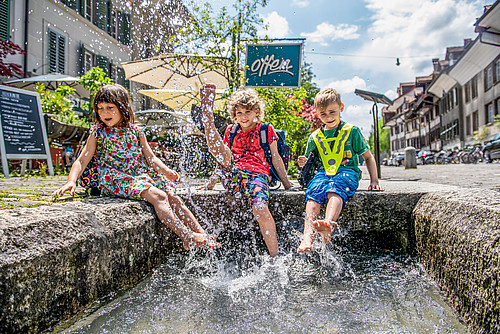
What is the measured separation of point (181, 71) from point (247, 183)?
16.7 ft

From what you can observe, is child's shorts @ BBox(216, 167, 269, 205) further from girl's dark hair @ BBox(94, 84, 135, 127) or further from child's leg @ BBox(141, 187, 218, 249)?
girl's dark hair @ BBox(94, 84, 135, 127)

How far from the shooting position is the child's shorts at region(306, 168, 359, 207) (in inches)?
101

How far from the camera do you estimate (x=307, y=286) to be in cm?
205

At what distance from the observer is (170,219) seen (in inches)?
93.3

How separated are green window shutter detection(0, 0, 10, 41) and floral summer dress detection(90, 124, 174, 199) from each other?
1044 centimetres

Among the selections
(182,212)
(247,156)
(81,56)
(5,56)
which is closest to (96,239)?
(182,212)

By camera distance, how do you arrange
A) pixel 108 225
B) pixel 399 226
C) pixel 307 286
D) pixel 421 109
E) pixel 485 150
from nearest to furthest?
pixel 108 225 → pixel 307 286 → pixel 399 226 → pixel 485 150 → pixel 421 109

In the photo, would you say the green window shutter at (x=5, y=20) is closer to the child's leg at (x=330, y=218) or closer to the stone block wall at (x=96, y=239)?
the stone block wall at (x=96, y=239)

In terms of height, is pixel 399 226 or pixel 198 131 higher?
pixel 198 131

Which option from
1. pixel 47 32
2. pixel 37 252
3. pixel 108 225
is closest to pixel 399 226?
pixel 108 225

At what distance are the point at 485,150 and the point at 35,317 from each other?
18.6 meters

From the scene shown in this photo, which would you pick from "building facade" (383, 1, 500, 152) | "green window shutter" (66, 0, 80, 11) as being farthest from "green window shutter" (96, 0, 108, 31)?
"building facade" (383, 1, 500, 152)

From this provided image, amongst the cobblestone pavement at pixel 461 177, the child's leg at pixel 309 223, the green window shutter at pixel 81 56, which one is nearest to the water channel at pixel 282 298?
the child's leg at pixel 309 223

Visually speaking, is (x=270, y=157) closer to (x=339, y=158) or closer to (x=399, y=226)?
(x=339, y=158)
